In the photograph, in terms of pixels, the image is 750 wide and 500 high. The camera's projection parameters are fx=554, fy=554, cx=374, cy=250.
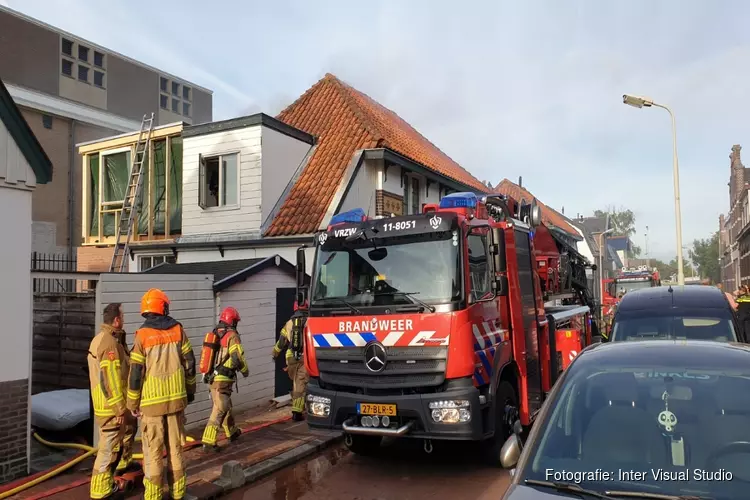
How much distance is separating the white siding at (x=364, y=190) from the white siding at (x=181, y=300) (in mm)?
4539

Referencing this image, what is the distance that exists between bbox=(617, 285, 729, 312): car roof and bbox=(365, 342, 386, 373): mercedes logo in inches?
153

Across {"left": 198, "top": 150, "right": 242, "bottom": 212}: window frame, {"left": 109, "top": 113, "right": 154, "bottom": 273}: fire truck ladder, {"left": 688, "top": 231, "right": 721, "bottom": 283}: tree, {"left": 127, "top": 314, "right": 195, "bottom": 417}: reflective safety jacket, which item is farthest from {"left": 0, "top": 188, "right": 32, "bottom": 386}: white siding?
{"left": 688, "top": 231, "right": 721, "bottom": 283}: tree

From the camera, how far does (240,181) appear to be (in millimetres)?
13008

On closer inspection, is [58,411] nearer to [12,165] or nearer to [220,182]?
[12,165]

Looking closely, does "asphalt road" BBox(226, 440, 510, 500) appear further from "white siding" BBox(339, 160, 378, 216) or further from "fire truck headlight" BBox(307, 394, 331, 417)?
"white siding" BBox(339, 160, 378, 216)

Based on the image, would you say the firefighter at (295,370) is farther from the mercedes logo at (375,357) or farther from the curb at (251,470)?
the mercedes logo at (375,357)

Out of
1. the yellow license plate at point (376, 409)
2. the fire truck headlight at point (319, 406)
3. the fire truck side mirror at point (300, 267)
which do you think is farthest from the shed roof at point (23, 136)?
the yellow license plate at point (376, 409)

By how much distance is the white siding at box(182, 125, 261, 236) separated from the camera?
12773 mm

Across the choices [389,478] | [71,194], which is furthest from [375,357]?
[71,194]

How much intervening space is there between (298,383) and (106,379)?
386cm

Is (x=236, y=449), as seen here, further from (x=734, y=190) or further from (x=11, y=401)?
(x=734, y=190)

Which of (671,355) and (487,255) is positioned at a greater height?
(487,255)

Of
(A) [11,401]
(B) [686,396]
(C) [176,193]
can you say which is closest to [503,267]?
(B) [686,396]

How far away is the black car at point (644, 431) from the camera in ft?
8.83
